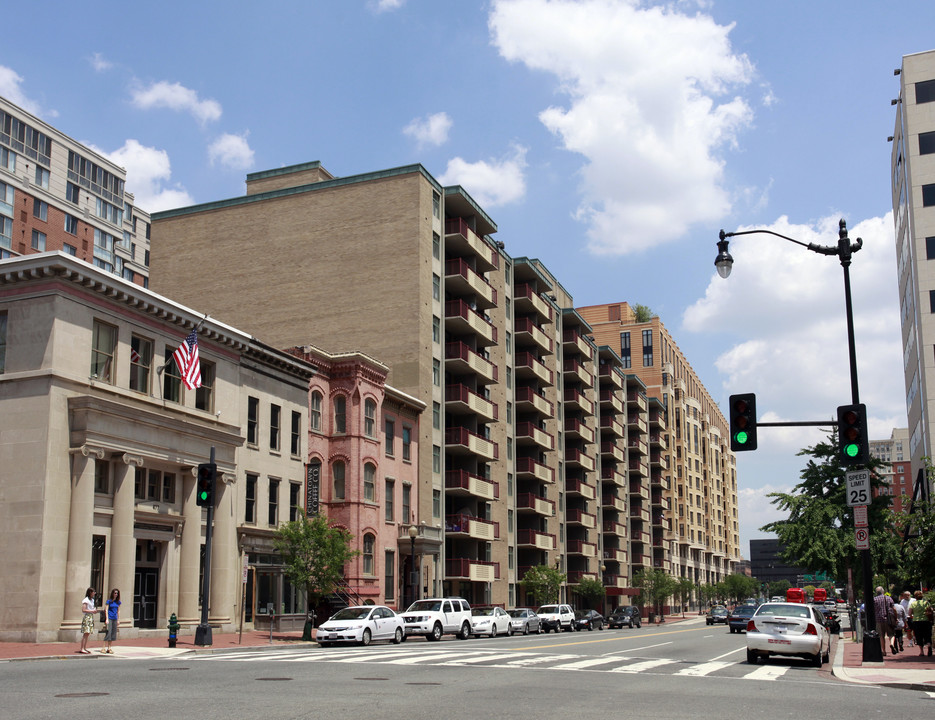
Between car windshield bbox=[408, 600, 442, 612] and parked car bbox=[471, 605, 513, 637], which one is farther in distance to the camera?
parked car bbox=[471, 605, 513, 637]

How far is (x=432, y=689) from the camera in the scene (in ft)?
52.5

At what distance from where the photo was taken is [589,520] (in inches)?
3430

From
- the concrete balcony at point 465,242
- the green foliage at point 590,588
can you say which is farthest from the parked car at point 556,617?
the concrete balcony at point 465,242

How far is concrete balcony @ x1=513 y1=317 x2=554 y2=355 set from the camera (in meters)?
74.2

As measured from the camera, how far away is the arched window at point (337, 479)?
47.8 meters

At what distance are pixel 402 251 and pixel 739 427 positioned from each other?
3733 centimetres

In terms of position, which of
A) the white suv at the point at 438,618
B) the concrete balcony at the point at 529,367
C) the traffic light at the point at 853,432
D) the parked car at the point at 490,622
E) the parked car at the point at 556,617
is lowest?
the parked car at the point at 556,617

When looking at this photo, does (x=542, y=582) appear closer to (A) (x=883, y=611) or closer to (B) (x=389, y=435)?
(B) (x=389, y=435)

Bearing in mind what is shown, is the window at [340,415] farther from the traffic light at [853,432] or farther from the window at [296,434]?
the traffic light at [853,432]

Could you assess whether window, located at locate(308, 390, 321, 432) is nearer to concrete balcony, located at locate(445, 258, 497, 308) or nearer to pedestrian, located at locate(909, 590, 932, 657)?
concrete balcony, located at locate(445, 258, 497, 308)

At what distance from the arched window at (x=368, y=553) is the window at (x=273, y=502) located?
248 inches

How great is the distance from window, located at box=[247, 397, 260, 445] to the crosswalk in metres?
15.4

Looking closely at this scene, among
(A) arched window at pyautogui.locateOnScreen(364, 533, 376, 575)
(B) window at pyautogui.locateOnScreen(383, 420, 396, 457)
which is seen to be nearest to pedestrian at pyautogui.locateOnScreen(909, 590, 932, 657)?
(A) arched window at pyautogui.locateOnScreen(364, 533, 376, 575)

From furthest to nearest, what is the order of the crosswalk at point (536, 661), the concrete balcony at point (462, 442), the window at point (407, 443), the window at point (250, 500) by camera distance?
the concrete balcony at point (462, 442), the window at point (407, 443), the window at point (250, 500), the crosswalk at point (536, 661)
